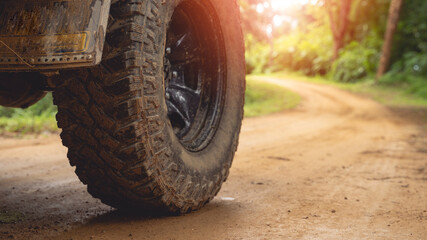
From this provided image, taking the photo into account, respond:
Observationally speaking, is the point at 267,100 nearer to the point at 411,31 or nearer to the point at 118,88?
the point at 411,31

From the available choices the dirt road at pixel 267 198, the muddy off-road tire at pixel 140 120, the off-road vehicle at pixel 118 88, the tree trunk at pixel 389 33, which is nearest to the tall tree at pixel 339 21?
A: the tree trunk at pixel 389 33

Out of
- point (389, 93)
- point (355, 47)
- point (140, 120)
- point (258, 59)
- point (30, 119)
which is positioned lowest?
point (389, 93)

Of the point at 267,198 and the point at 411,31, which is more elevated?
the point at 411,31

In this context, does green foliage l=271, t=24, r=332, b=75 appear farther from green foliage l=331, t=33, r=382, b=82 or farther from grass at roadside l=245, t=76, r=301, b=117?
grass at roadside l=245, t=76, r=301, b=117

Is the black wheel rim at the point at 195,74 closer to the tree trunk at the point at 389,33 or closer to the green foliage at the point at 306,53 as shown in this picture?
the tree trunk at the point at 389,33

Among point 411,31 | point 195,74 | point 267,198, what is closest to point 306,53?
point 411,31

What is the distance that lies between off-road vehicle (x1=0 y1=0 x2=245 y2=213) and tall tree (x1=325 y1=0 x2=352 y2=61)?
26.0 m

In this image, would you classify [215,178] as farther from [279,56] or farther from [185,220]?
[279,56]

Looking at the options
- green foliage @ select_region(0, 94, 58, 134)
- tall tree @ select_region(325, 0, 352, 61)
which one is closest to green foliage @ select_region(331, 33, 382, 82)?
tall tree @ select_region(325, 0, 352, 61)

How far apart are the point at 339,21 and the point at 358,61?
15.1 feet

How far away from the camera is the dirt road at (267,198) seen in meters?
2.40

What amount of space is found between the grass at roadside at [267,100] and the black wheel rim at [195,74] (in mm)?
8443

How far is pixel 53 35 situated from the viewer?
1872 mm

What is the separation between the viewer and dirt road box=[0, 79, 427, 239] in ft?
7.86
